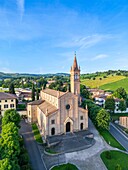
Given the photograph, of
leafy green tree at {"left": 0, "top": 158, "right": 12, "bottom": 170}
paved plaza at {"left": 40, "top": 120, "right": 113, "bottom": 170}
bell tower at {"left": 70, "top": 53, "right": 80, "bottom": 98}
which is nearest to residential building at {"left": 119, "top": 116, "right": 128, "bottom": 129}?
bell tower at {"left": 70, "top": 53, "right": 80, "bottom": 98}

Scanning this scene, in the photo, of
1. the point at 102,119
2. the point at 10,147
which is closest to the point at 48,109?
the point at 102,119

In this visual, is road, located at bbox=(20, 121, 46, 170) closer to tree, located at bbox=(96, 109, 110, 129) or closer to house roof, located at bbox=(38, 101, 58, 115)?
house roof, located at bbox=(38, 101, 58, 115)

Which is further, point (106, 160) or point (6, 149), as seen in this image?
point (106, 160)

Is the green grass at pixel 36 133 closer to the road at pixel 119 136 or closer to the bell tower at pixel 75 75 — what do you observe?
the bell tower at pixel 75 75

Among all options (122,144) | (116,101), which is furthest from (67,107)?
(116,101)

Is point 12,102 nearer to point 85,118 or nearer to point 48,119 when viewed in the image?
point 48,119

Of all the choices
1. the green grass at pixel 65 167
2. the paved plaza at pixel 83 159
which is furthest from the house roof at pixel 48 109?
the green grass at pixel 65 167
